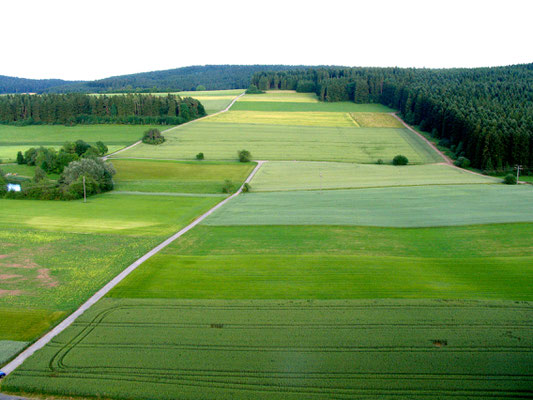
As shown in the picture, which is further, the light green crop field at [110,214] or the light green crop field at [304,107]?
the light green crop field at [304,107]

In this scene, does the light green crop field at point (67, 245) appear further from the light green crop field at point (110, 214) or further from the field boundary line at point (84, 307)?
the field boundary line at point (84, 307)

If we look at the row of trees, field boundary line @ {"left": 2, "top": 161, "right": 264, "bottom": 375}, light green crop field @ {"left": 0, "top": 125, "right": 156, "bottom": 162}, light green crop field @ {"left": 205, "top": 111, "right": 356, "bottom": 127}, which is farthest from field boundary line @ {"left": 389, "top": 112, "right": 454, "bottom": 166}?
light green crop field @ {"left": 0, "top": 125, "right": 156, "bottom": 162}

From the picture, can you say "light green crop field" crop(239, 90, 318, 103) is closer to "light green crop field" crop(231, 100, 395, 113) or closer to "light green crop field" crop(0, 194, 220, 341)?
"light green crop field" crop(231, 100, 395, 113)

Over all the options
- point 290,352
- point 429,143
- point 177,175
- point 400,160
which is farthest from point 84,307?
point 429,143

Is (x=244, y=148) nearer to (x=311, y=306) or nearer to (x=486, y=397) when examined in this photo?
(x=311, y=306)

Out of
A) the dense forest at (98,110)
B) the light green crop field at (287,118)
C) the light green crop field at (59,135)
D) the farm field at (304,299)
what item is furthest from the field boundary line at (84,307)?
the dense forest at (98,110)

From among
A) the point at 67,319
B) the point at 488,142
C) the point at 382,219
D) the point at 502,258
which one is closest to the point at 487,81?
the point at 488,142
